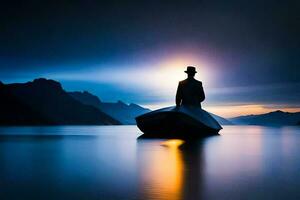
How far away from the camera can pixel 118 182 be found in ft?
39.1

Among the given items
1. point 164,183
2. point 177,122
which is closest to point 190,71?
point 177,122

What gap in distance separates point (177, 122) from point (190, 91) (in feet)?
24.0

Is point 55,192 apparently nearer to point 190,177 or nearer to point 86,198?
point 86,198

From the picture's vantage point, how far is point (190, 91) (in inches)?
1943

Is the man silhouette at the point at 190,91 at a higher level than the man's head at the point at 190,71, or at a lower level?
lower

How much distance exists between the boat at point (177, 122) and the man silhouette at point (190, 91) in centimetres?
185

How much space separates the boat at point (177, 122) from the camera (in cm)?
4278

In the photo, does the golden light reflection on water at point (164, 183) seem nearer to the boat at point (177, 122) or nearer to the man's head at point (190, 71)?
the boat at point (177, 122)

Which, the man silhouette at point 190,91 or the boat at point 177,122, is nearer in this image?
the boat at point 177,122

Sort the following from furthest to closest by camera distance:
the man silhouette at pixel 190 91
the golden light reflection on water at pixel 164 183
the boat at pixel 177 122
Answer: the man silhouette at pixel 190 91 < the boat at pixel 177 122 < the golden light reflection on water at pixel 164 183

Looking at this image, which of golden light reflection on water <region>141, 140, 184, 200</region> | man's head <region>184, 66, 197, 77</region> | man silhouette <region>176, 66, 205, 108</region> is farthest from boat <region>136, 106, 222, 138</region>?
golden light reflection on water <region>141, 140, 184, 200</region>

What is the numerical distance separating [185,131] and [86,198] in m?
36.5

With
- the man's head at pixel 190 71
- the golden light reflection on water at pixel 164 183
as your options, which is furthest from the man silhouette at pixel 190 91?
the golden light reflection on water at pixel 164 183

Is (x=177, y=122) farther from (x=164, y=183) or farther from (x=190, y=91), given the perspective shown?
(x=164, y=183)
